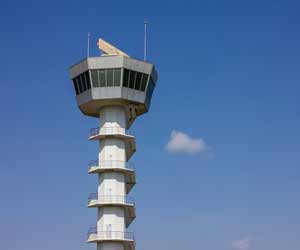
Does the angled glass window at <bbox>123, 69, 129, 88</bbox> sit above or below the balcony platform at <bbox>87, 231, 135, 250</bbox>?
above

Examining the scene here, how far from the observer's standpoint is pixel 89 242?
65250mm

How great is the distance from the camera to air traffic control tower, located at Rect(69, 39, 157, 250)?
65.9m

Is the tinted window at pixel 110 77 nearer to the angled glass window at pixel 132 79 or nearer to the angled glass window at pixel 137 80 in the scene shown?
the angled glass window at pixel 132 79

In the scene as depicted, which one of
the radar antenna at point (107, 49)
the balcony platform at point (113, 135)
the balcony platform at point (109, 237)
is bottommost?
the balcony platform at point (109, 237)

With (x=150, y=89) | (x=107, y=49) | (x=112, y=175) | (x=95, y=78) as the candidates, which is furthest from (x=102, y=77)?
(x=112, y=175)

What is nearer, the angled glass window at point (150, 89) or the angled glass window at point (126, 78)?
the angled glass window at point (126, 78)

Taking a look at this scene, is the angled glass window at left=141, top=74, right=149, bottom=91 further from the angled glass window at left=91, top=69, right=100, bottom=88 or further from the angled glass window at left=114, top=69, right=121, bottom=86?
the angled glass window at left=91, top=69, right=100, bottom=88

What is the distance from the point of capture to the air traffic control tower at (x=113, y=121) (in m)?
65.9

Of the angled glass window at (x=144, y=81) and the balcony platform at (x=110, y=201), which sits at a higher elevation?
the angled glass window at (x=144, y=81)

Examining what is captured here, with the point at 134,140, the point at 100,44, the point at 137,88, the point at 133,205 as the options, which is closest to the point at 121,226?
the point at 133,205

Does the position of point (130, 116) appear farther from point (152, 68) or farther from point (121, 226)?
point (121, 226)

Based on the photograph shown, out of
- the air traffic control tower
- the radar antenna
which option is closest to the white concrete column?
the air traffic control tower

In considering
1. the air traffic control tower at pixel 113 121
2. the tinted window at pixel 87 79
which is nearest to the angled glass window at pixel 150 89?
the air traffic control tower at pixel 113 121

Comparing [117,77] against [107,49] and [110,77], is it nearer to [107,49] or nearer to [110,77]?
[110,77]
